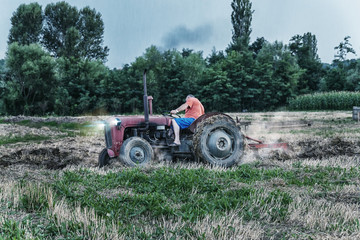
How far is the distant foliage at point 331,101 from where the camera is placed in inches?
1325

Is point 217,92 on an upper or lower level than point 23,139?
→ upper

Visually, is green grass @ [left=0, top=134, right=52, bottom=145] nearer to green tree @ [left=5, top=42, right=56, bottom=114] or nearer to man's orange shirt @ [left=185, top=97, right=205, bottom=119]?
man's orange shirt @ [left=185, top=97, right=205, bottom=119]

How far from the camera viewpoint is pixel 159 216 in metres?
4.30

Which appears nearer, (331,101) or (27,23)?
(331,101)

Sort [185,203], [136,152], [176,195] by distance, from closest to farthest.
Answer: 1. [185,203]
2. [176,195]
3. [136,152]

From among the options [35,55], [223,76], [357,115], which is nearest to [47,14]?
[35,55]

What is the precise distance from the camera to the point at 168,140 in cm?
802

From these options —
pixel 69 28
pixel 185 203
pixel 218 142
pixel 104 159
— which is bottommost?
pixel 185 203

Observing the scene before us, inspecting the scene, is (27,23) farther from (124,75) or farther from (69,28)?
(124,75)

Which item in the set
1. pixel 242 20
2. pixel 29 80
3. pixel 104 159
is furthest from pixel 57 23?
pixel 104 159

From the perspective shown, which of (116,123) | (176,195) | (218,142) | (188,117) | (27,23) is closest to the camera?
(176,195)

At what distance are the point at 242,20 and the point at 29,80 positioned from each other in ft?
99.6

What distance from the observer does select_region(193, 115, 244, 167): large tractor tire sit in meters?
7.45

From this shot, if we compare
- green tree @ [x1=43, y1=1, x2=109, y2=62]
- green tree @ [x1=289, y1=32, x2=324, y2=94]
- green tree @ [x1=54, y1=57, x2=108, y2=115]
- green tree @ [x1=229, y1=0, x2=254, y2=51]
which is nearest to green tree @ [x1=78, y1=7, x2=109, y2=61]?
green tree @ [x1=43, y1=1, x2=109, y2=62]
